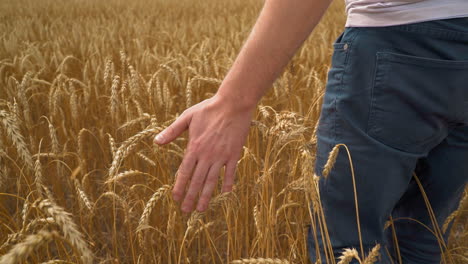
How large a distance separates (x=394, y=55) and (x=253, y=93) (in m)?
0.27

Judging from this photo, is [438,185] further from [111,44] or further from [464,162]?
[111,44]

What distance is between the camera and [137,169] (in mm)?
1429

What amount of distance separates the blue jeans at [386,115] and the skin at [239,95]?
0.47 feet

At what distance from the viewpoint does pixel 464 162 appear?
88cm

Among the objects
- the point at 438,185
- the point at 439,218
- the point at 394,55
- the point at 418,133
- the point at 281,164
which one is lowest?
the point at 281,164

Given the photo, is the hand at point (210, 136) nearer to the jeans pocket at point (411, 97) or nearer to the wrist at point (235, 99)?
the wrist at point (235, 99)

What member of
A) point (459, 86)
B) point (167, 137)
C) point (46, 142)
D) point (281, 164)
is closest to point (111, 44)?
point (46, 142)

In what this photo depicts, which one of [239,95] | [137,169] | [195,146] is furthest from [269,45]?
[137,169]

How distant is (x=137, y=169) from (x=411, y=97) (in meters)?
1.00

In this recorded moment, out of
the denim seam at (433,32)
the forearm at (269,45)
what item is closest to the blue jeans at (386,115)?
the denim seam at (433,32)

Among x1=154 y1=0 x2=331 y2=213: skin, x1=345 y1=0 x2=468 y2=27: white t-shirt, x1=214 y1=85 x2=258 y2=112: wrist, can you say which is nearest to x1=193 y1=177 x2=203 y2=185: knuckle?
x1=154 y1=0 x2=331 y2=213: skin

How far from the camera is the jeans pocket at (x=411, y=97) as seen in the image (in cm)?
71

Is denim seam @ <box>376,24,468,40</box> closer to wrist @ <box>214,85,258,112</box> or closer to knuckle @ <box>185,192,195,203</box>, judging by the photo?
wrist @ <box>214,85,258,112</box>

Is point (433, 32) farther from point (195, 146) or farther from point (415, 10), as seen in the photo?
point (195, 146)
